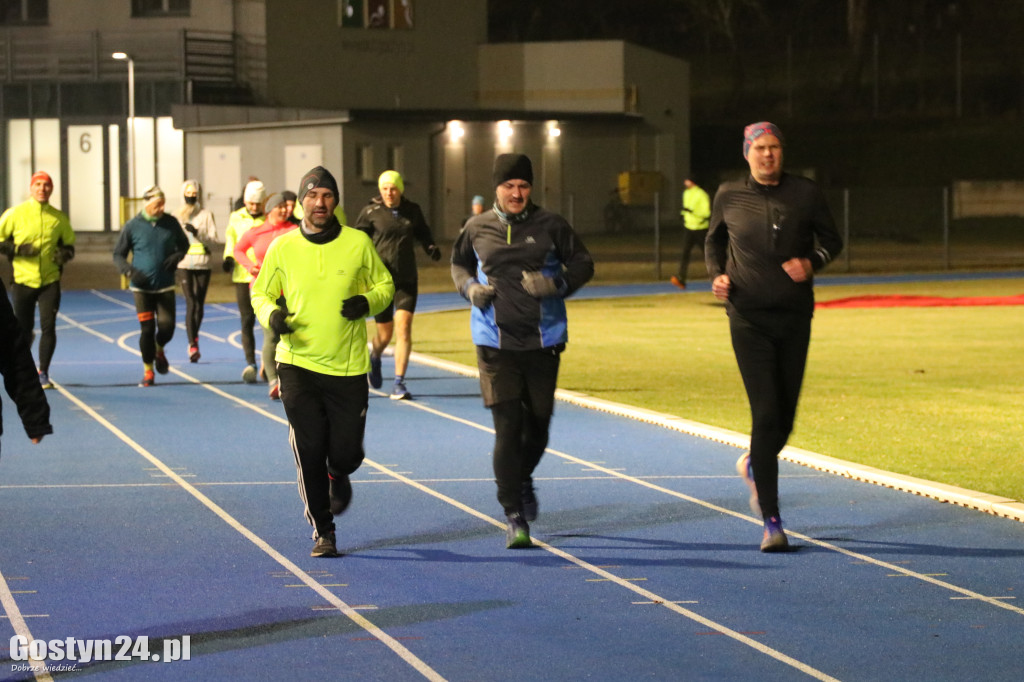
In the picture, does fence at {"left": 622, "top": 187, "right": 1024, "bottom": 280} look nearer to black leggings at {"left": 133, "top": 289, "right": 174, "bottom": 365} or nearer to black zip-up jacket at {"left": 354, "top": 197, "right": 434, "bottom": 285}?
black leggings at {"left": 133, "top": 289, "right": 174, "bottom": 365}

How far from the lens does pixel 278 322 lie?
7.97 m

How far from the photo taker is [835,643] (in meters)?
6.41

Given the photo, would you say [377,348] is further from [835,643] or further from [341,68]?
[341,68]

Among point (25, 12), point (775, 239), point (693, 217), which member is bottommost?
point (775, 239)

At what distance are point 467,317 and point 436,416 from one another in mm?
12219

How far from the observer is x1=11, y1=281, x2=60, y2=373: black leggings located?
15.3 m

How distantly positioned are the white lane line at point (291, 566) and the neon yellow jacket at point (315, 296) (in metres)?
0.96

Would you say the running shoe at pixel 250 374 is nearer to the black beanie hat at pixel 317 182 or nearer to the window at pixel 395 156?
the black beanie hat at pixel 317 182

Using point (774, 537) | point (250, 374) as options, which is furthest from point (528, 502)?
point (250, 374)

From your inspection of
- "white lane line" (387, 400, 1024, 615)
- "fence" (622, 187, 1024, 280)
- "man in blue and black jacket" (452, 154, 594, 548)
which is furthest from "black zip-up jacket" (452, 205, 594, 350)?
"fence" (622, 187, 1024, 280)

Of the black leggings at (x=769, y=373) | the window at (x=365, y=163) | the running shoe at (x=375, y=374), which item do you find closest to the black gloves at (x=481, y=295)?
the black leggings at (x=769, y=373)

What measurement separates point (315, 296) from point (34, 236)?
26.1ft

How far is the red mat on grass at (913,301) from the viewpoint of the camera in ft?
88.4

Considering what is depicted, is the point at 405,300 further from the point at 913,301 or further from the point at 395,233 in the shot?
the point at 913,301
